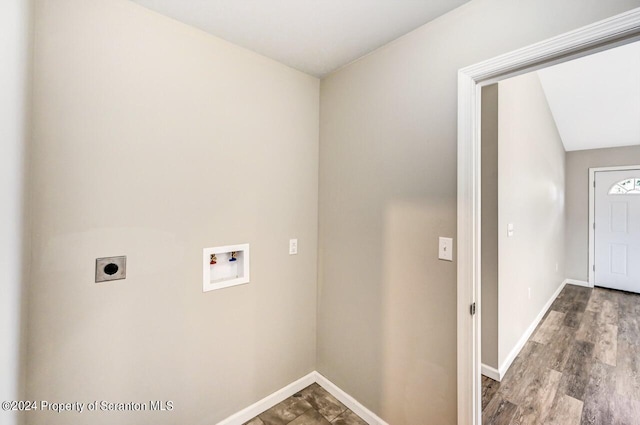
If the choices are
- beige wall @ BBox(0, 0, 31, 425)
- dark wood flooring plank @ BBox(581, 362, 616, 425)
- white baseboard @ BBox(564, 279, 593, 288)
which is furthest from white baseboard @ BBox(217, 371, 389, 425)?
white baseboard @ BBox(564, 279, 593, 288)

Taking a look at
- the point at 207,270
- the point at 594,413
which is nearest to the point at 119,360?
the point at 207,270

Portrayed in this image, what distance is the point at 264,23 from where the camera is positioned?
1.50 metres

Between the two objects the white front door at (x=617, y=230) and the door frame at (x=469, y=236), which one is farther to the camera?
the white front door at (x=617, y=230)

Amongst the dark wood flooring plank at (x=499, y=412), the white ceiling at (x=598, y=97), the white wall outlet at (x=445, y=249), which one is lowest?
the dark wood flooring plank at (x=499, y=412)

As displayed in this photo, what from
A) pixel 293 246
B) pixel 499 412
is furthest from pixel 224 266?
pixel 499 412

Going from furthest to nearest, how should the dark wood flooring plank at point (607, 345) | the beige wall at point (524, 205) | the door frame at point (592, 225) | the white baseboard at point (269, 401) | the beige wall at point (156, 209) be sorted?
the door frame at point (592, 225) → the dark wood flooring plank at point (607, 345) → the beige wall at point (524, 205) → the white baseboard at point (269, 401) → the beige wall at point (156, 209)

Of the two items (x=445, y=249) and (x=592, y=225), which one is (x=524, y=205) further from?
(x=592, y=225)

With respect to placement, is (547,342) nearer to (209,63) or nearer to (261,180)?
(261,180)

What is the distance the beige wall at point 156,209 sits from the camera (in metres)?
1.19

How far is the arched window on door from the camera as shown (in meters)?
4.43

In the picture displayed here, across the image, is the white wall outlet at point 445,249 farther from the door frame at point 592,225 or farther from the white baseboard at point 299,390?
the door frame at point 592,225

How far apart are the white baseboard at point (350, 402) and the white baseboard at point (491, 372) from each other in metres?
1.09

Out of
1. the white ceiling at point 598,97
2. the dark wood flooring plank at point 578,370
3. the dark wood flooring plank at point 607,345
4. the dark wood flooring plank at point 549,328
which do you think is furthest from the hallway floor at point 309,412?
the white ceiling at point 598,97

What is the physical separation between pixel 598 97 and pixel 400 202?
3.86 m
